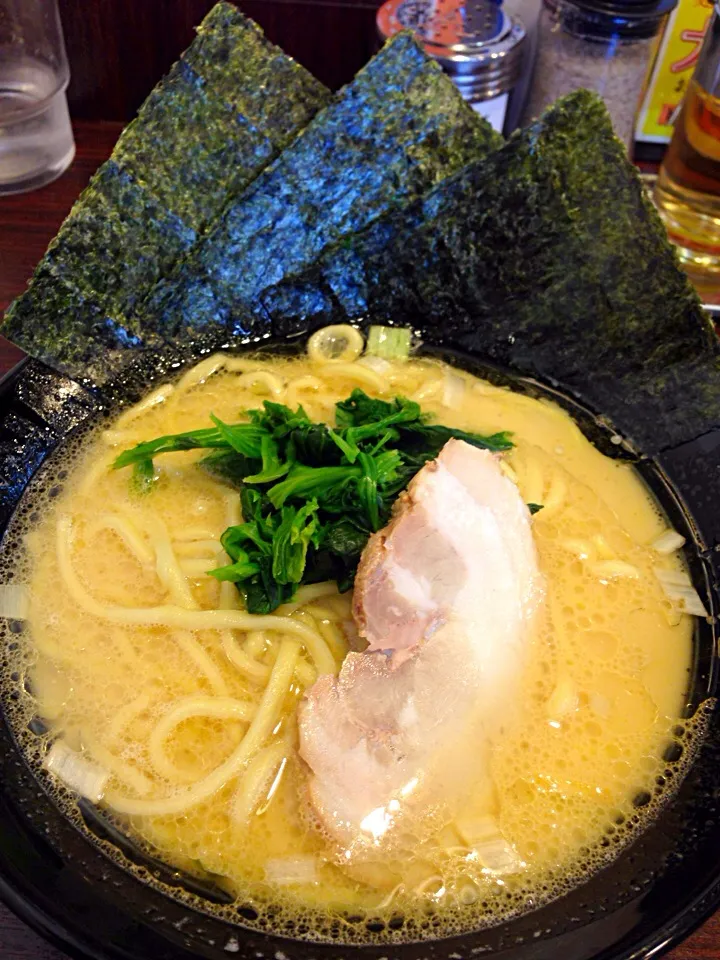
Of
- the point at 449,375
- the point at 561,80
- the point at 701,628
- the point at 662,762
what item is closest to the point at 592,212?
the point at 449,375

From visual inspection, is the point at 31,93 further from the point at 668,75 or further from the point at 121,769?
the point at 121,769

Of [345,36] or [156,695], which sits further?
[345,36]

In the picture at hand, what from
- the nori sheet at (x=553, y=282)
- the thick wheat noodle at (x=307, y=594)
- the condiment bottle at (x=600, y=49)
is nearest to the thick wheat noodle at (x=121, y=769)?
the thick wheat noodle at (x=307, y=594)

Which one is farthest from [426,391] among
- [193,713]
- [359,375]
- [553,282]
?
[193,713]

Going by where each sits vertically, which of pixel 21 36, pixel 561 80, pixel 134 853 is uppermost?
pixel 561 80

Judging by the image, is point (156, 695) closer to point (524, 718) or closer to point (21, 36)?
point (524, 718)

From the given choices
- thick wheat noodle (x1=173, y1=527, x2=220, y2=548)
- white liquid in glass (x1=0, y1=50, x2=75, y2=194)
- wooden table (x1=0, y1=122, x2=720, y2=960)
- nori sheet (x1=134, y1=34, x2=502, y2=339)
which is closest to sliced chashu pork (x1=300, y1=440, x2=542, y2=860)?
thick wheat noodle (x1=173, y1=527, x2=220, y2=548)

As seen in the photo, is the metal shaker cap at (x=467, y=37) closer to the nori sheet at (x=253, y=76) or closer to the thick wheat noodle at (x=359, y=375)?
the nori sheet at (x=253, y=76)
